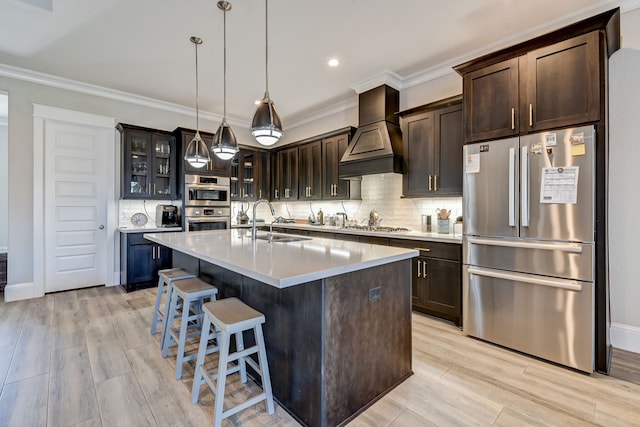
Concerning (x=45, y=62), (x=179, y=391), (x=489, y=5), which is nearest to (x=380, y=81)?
(x=489, y=5)

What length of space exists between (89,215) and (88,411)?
359 centimetres

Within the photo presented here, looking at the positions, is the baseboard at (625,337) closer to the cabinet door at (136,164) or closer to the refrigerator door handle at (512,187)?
the refrigerator door handle at (512,187)

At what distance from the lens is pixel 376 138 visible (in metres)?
3.95

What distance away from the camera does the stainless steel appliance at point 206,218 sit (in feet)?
15.9

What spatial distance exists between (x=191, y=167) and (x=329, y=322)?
4.11m

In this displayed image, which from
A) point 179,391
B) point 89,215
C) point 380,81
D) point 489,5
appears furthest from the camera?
point 89,215

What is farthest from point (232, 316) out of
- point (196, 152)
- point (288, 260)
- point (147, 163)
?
point (147, 163)

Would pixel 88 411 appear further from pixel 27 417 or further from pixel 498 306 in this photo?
pixel 498 306

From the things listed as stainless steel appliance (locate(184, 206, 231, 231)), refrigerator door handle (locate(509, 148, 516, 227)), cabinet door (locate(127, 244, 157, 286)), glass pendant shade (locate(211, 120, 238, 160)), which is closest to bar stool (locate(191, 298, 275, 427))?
glass pendant shade (locate(211, 120, 238, 160))

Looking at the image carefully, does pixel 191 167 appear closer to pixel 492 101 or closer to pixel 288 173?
pixel 288 173

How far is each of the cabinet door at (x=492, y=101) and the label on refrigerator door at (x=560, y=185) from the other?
0.47 m

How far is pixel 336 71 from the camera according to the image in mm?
3852

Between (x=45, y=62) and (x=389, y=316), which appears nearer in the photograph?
(x=389, y=316)

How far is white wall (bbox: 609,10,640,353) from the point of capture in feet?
8.18
